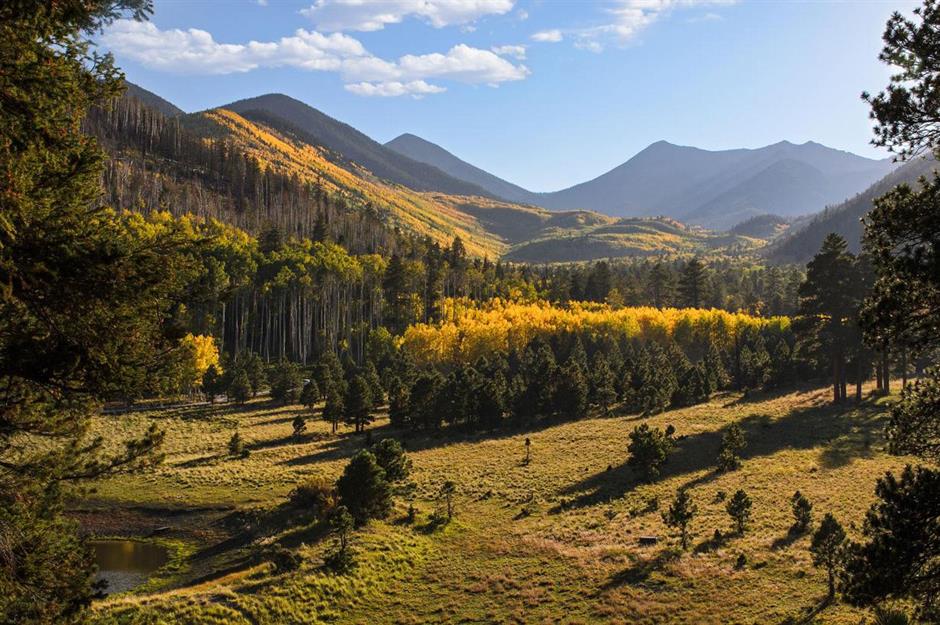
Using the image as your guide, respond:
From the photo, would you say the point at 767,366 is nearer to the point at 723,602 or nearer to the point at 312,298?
the point at 723,602

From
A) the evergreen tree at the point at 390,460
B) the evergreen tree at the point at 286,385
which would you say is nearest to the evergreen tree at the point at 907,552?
the evergreen tree at the point at 390,460

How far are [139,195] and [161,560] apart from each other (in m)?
121

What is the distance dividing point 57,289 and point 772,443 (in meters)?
59.2

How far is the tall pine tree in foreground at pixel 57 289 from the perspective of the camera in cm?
795

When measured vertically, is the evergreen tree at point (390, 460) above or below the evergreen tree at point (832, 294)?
below

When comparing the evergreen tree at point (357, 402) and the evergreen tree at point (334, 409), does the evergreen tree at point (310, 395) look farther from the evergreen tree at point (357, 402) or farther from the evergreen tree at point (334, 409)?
the evergreen tree at point (357, 402)

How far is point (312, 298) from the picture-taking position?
116562 mm

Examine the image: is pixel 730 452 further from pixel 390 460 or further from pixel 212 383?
pixel 212 383

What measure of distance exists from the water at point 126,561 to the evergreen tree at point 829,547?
37.0m

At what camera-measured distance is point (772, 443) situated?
182 ft

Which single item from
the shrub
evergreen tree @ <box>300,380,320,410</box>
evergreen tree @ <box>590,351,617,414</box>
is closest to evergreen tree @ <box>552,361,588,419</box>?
evergreen tree @ <box>590,351,617,414</box>

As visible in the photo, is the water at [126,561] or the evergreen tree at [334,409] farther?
the evergreen tree at [334,409]

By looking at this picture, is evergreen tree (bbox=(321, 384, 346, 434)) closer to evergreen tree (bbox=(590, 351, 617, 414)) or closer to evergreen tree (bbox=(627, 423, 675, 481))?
evergreen tree (bbox=(590, 351, 617, 414))

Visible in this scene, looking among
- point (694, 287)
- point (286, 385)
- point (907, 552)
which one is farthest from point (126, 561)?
point (694, 287)
